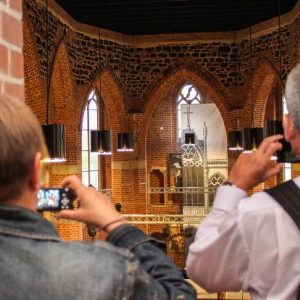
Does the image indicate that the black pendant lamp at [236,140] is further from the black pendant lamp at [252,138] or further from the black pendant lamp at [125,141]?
the black pendant lamp at [125,141]

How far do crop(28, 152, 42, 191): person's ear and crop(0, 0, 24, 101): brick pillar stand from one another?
0.73 metres

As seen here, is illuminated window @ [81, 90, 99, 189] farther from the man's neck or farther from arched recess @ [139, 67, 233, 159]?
the man's neck

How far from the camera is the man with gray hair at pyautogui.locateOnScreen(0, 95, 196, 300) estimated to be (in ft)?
3.74

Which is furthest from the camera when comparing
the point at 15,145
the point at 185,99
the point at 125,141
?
the point at 185,99

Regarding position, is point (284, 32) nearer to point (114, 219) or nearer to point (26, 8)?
point (26, 8)

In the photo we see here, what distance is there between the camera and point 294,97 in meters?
1.68

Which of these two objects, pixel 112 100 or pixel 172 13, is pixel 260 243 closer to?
pixel 172 13

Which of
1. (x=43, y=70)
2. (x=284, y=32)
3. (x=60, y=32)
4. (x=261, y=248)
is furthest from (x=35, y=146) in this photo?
(x=284, y=32)

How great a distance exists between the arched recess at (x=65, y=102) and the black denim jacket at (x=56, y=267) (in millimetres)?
11675

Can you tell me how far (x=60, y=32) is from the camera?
12367 millimetres

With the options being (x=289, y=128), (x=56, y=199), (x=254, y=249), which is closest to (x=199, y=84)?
(x=289, y=128)

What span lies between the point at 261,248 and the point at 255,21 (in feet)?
42.9

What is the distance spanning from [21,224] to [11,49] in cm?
93

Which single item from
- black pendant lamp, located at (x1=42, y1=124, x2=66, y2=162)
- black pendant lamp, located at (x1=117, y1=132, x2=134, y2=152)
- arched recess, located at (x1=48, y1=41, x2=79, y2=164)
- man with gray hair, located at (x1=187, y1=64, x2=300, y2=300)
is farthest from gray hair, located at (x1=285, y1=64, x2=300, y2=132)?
black pendant lamp, located at (x1=117, y1=132, x2=134, y2=152)
